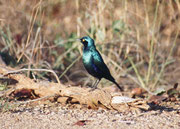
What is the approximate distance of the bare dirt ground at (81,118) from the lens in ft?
8.32

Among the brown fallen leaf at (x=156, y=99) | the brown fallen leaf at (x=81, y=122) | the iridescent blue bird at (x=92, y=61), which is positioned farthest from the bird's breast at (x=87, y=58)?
the brown fallen leaf at (x=81, y=122)

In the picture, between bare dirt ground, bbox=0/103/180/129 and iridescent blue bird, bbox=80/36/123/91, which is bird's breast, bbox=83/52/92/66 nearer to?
iridescent blue bird, bbox=80/36/123/91

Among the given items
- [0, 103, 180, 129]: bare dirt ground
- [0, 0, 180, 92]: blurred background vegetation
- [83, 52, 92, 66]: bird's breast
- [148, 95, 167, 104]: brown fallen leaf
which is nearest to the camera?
[0, 103, 180, 129]: bare dirt ground

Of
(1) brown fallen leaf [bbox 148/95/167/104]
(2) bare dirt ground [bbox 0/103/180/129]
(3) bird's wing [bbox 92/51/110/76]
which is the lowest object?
(1) brown fallen leaf [bbox 148/95/167/104]

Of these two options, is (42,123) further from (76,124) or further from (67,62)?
(67,62)

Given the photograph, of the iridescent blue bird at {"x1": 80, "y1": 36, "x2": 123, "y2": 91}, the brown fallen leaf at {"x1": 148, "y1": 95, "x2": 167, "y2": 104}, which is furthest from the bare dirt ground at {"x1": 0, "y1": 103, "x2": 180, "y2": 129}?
the iridescent blue bird at {"x1": 80, "y1": 36, "x2": 123, "y2": 91}

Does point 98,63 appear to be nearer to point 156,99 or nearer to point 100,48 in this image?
point 156,99

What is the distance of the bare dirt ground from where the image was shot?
2535 mm

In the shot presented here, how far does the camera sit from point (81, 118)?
2.72m

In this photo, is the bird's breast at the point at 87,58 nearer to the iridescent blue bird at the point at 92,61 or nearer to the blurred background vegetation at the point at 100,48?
the iridescent blue bird at the point at 92,61

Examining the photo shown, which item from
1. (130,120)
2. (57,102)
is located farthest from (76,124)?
(57,102)

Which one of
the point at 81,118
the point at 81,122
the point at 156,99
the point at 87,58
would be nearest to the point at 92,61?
the point at 87,58

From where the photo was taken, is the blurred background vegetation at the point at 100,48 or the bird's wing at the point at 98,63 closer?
the bird's wing at the point at 98,63

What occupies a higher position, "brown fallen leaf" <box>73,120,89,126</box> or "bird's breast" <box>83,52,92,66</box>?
"bird's breast" <box>83,52,92,66</box>
